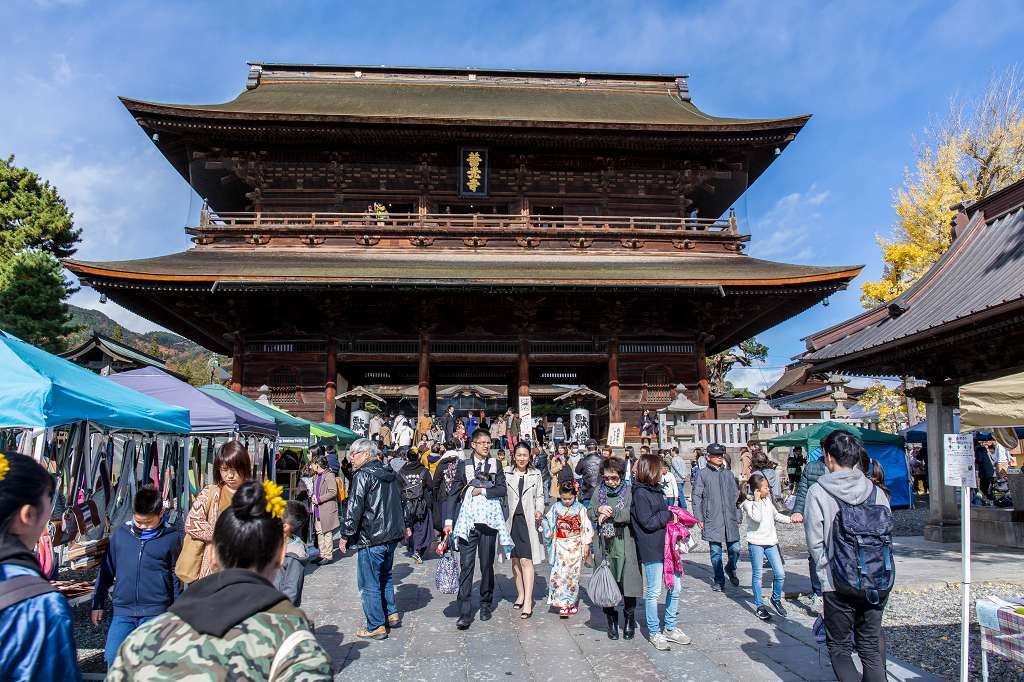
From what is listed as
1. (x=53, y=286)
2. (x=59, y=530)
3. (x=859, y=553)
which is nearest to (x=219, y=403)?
(x=59, y=530)

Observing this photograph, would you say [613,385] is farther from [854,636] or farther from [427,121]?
[854,636]

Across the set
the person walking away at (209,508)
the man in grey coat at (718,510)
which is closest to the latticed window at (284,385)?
the man in grey coat at (718,510)

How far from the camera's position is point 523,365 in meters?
19.1

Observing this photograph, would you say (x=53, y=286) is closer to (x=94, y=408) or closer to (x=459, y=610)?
(x=94, y=408)

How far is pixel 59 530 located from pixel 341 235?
14.3 m

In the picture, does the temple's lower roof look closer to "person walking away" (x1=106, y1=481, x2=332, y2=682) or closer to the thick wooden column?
the thick wooden column

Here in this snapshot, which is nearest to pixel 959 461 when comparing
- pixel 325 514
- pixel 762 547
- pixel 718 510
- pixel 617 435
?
pixel 762 547

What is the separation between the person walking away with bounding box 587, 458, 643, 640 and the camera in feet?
19.1

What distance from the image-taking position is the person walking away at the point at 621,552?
229 inches

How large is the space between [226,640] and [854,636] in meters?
4.01

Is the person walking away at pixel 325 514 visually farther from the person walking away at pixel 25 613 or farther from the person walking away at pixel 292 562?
the person walking away at pixel 25 613

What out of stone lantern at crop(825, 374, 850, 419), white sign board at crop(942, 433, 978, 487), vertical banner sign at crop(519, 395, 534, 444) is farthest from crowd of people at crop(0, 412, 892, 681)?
stone lantern at crop(825, 374, 850, 419)

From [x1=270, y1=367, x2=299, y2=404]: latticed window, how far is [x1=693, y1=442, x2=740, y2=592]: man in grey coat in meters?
14.0

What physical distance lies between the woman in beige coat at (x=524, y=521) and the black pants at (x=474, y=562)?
25cm
